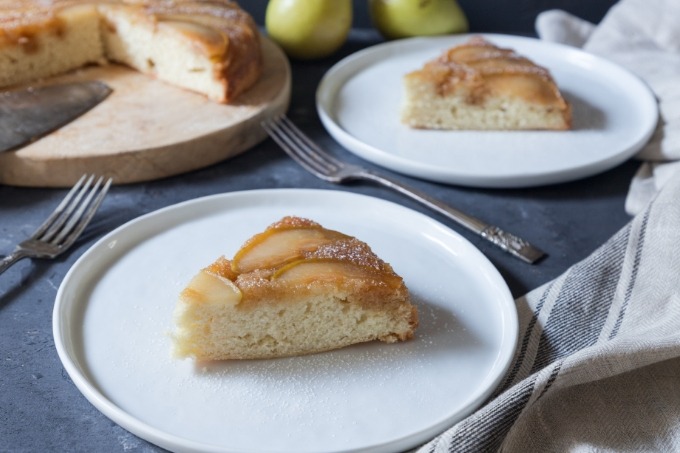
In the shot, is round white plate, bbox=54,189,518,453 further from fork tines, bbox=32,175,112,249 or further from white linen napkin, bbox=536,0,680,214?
white linen napkin, bbox=536,0,680,214

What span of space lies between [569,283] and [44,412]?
3.77 ft

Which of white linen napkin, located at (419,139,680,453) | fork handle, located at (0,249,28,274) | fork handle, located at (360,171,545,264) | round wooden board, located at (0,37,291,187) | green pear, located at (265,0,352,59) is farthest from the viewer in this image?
green pear, located at (265,0,352,59)

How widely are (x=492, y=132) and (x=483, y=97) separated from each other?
0.38ft

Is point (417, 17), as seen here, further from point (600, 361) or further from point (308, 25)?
point (600, 361)

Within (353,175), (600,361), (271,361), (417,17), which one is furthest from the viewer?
(417,17)

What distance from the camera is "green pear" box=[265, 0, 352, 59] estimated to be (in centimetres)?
296

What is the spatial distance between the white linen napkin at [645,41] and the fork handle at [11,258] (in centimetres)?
176


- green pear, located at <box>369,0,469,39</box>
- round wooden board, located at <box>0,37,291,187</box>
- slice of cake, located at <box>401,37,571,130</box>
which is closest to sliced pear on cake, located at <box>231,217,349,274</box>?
round wooden board, located at <box>0,37,291,187</box>

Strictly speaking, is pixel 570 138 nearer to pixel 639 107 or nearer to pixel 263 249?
pixel 639 107

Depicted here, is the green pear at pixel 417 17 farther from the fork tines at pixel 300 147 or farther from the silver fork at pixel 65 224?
the silver fork at pixel 65 224

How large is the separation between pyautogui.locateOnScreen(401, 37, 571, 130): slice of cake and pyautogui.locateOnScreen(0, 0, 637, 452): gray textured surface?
261 millimetres

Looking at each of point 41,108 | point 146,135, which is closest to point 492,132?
point 146,135

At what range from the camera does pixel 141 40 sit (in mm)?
2824

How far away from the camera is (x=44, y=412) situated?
1.56 metres
